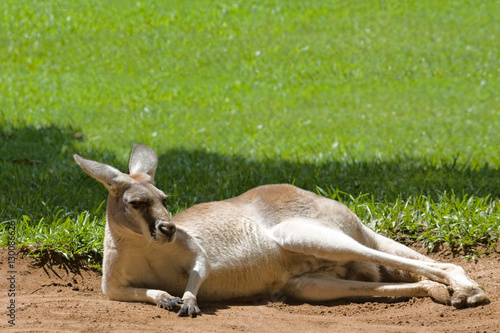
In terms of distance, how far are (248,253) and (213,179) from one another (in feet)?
8.66

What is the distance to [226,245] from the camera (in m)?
4.67

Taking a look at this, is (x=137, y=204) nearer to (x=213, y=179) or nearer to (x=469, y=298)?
(x=469, y=298)

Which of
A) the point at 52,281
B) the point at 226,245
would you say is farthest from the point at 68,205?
the point at 226,245

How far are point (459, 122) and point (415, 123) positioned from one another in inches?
29.7

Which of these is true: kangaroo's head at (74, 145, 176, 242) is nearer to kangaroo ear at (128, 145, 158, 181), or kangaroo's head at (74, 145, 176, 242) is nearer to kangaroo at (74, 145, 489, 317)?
kangaroo at (74, 145, 489, 317)

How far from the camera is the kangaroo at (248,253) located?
4117 mm

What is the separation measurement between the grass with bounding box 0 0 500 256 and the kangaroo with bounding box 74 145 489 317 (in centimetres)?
93

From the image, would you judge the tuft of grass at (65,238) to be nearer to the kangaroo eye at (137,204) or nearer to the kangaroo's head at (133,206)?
the kangaroo's head at (133,206)

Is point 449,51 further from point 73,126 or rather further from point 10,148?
point 10,148

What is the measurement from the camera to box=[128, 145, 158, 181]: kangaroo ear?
15.0ft

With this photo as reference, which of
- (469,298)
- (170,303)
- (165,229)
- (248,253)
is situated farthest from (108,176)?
(469,298)

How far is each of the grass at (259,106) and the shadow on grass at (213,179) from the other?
28mm

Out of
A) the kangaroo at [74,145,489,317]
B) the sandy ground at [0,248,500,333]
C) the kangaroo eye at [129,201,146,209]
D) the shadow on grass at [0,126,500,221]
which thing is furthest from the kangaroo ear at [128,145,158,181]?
the shadow on grass at [0,126,500,221]

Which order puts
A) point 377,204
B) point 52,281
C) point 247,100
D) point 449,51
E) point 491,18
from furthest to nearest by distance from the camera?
point 491,18 → point 449,51 → point 247,100 → point 377,204 → point 52,281
